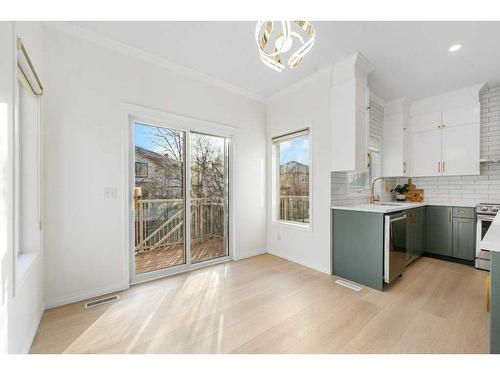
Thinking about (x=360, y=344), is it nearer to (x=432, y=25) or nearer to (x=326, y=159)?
(x=326, y=159)

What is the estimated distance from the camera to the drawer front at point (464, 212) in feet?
10.6

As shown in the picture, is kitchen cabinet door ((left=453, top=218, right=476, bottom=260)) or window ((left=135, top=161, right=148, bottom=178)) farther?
kitchen cabinet door ((left=453, top=218, right=476, bottom=260))

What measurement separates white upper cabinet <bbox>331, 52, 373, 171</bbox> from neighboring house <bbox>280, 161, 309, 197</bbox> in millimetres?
594

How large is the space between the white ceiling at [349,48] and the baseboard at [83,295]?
2638 millimetres

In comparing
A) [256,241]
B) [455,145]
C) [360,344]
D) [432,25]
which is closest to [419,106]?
[455,145]

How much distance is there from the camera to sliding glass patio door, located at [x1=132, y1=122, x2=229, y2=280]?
8.91 ft

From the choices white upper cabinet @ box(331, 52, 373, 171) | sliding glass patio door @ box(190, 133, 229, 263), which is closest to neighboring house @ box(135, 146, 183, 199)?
sliding glass patio door @ box(190, 133, 229, 263)

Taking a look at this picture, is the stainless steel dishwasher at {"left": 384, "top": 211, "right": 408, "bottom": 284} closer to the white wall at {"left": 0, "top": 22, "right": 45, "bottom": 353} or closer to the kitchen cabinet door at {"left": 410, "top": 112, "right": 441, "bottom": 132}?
the kitchen cabinet door at {"left": 410, "top": 112, "right": 441, "bottom": 132}

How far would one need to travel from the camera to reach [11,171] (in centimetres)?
127

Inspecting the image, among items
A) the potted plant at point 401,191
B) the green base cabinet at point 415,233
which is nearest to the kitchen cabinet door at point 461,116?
the potted plant at point 401,191

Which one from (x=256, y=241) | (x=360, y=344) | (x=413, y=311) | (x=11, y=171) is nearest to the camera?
(x=11, y=171)

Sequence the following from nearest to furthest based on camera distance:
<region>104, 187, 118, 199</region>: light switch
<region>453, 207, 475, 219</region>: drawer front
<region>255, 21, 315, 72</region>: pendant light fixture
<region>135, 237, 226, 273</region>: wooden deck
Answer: <region>255, 21, 315, 72</region>: pendant light fixture < <region>104, 187, 118, 199</region>: light switch < <region>135, 237, 226, 273</region>: wooden deck < <region>453, 207, 475, 219</region>: drawer front

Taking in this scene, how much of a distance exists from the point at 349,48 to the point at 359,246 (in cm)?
227
